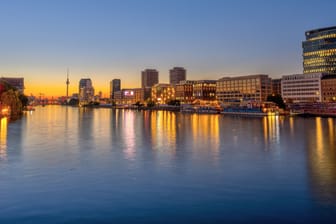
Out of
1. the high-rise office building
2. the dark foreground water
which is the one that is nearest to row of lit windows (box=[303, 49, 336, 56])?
the high-rise office building

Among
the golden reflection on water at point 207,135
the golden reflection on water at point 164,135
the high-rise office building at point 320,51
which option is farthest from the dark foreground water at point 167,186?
the high-rise office building at point 320,51

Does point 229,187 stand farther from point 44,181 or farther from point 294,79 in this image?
point 294,79

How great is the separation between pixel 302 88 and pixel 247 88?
4356 centimetres

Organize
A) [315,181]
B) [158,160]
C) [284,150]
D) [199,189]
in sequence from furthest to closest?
[284,150] < [158,160] < [315,181] < [199,189]

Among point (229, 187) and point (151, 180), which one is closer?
point (229, 187)

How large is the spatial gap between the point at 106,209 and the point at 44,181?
666cm

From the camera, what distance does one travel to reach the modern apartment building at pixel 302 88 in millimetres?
133000

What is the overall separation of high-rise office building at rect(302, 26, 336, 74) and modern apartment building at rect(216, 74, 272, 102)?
78.1 feet

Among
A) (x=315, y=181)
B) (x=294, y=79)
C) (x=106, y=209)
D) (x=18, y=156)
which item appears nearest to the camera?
→ (x=106, y=209)

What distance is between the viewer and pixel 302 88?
455 ft

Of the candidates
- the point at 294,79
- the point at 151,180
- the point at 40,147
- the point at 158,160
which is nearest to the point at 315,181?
the point at 151,180

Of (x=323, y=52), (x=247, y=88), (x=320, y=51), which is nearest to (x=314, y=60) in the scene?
(x=320, y=51)

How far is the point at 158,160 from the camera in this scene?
Result: 26.2m

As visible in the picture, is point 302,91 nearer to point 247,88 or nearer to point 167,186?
point 247,88
